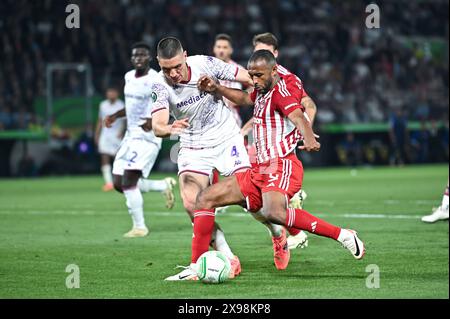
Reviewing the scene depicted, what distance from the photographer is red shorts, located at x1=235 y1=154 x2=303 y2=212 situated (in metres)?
8.56

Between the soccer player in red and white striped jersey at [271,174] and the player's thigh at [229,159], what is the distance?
2.12 feet

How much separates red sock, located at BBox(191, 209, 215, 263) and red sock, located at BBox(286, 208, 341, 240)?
2.37 ft

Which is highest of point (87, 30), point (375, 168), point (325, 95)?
point (87, 30)

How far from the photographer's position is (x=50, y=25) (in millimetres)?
30906

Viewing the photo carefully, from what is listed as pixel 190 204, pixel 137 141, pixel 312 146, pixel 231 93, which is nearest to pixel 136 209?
pixel 137 141

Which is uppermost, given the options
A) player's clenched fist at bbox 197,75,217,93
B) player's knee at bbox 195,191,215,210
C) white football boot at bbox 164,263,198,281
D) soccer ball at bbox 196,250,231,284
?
player's clenched fist at bbox 197,75,217,93

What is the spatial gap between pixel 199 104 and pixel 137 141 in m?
3.56

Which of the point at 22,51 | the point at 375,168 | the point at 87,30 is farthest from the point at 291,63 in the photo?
the point at 22,51

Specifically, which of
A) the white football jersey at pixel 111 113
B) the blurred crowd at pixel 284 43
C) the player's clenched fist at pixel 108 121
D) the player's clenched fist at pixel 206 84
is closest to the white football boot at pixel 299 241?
the player's clenched fist at pixel 206 84

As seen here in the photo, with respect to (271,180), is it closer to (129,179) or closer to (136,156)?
(136,156)

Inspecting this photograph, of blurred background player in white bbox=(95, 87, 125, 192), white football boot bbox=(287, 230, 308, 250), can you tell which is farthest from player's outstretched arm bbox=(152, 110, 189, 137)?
blurred background player in white bbox=(95, 87, 125, 192)

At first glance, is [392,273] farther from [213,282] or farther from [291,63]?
[291,63]

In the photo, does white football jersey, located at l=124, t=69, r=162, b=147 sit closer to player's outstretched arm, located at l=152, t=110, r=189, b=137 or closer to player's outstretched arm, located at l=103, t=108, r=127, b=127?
player's outstretched arm, located at l=103, t=108, r=127, b=127

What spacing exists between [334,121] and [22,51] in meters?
10.6
